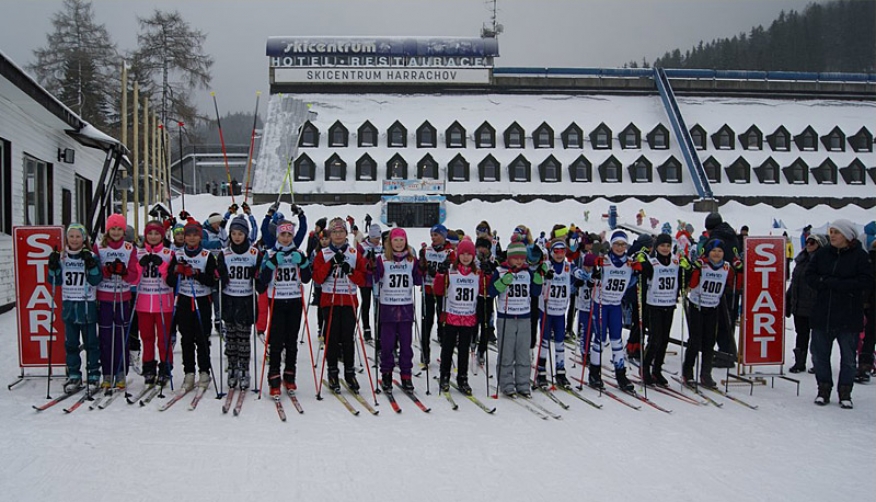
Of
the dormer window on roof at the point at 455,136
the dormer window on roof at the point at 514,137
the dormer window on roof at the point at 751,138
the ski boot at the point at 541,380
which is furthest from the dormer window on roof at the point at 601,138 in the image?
the ski boot at the point at 541,380

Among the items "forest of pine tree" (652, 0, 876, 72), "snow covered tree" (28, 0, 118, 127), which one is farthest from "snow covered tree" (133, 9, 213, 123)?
"forest of pine tree" (652, 0, 876, 72)

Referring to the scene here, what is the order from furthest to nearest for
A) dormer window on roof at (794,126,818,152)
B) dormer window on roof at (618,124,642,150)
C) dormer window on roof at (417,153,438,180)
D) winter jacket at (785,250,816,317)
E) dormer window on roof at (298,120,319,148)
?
dormer window on roof at (794,126,818,152), dormer window on roof at (618,124,642,150), dormer window on roof at (298,120,319,148), dormer window on roof at (417,153,438,180), winter jacket at (785,250,816,317)

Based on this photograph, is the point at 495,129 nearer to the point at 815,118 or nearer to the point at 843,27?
the point at 815,118

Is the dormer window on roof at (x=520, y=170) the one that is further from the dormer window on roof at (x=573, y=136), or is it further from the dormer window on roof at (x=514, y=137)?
the dormer window on roof at (x=573, y=136)

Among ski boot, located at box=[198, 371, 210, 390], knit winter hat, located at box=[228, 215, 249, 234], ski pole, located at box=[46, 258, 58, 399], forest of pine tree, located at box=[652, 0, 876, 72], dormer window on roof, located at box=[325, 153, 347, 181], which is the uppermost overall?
forest of pine tree, located at box=[652, 0, 876, 72]

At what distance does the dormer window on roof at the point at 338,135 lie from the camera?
44.1m

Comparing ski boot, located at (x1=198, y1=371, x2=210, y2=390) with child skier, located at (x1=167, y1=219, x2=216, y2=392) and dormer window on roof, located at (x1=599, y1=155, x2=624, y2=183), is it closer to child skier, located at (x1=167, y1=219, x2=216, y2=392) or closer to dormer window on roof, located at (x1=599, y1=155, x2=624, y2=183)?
child skier, located at (x1=167, y1=219, x2=216, y2=392)

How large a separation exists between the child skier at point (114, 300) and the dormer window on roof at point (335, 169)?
116 feet

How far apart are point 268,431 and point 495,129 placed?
4196 cm

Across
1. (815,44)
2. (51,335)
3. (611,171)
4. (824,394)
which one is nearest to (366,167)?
(611,171)

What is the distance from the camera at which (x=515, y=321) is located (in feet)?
23.8

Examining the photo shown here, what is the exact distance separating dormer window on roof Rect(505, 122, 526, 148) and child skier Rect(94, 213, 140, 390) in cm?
3992

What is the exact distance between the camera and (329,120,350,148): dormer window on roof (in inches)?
1735

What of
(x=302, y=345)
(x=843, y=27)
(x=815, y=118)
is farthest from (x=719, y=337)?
(x=843, y=27)
